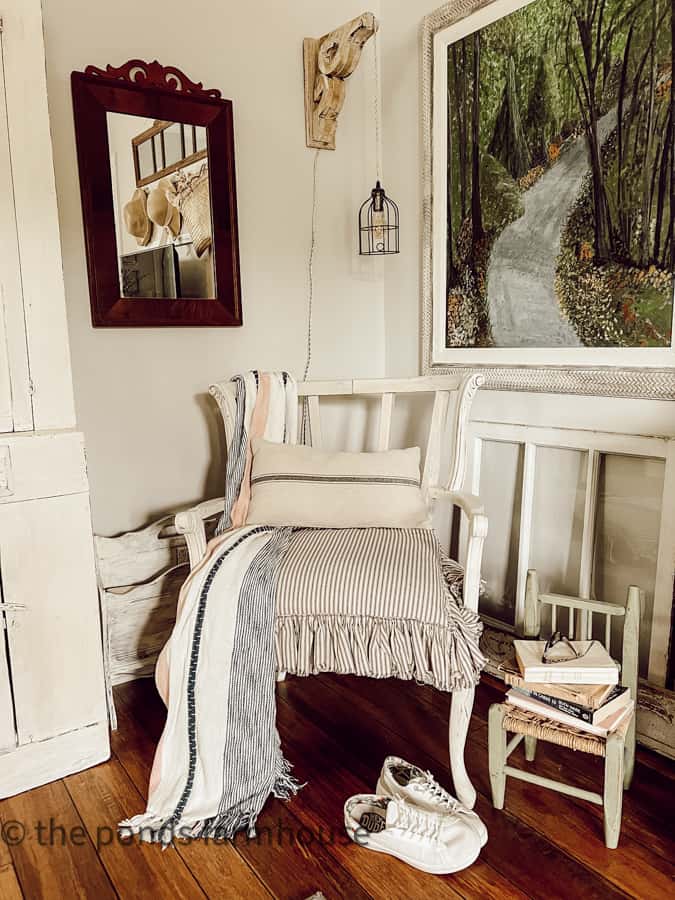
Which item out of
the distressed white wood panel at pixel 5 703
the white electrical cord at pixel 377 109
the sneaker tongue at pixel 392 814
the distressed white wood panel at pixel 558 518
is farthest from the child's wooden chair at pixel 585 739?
the white electrical cord at pixel 377 109

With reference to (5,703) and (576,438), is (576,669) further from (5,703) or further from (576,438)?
(5,703)

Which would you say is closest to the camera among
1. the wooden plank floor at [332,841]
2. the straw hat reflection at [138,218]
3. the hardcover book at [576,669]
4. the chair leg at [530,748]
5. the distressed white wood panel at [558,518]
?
the wooden plank floor at [332,841]

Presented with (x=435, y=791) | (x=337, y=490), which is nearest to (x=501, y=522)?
(x=337, y=490)

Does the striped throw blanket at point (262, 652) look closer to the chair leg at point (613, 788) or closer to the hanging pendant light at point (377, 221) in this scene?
the chair leg at point (613, 788)

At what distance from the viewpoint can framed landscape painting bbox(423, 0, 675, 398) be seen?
1680 millimetres

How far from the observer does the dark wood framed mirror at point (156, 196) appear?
1.97 m

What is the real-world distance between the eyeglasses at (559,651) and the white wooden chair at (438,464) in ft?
0.59

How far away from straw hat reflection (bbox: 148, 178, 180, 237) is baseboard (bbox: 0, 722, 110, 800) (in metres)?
1.44

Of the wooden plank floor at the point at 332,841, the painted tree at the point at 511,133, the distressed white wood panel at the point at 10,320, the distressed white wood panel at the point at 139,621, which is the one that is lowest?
the wooden plank floor at the point at 332,841

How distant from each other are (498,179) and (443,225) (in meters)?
0.26

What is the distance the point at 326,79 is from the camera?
2.30 metres

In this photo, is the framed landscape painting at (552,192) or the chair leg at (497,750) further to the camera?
the framed landscape painting at (552,192)

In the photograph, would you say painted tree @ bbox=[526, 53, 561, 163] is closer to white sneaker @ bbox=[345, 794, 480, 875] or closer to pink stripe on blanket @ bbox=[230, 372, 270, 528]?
pink stripe on blanket @ bbox=[230, 372, 270, 528]

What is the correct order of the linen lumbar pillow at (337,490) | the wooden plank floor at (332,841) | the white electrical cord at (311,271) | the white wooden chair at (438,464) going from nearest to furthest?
the wooden plank floor at (332,841) < the white wooden chair at (438,464) < the linen lumbar pillow at (337,490) < the white electrical cord at (311,271)
